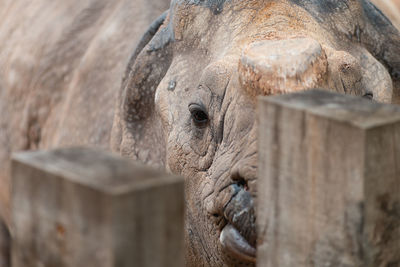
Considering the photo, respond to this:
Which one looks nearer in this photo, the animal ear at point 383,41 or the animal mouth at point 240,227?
the animal mouth at point 240,227

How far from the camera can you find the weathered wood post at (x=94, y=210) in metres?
1.15

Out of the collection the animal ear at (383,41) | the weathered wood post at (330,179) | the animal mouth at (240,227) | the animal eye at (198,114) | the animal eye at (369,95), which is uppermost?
the animal ear at (383,41)

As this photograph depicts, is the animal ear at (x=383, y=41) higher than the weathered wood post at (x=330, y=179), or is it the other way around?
the animal ear at (x=383, y=41)

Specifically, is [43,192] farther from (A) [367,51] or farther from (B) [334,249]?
(A) [367,51]

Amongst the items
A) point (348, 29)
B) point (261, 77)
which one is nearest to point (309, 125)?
point (261, 77)

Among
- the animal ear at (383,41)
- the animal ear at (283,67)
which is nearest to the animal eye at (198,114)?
the animal ear at (283,67)

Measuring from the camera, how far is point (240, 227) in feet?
6.31

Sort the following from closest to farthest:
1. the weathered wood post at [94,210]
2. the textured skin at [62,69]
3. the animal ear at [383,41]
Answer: the weathered wood post at [94,210] < the animal ear at [383,41] < the textured skin at [62,69]

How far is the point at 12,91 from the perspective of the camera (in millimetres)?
3820

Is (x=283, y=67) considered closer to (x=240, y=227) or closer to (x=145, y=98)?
(x=240, y=227)

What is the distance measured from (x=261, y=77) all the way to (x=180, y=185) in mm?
732

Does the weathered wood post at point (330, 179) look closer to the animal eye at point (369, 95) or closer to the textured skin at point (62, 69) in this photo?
the animal eye at point (369, 95)

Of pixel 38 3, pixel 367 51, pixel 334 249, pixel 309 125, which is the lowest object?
pixel 334 249

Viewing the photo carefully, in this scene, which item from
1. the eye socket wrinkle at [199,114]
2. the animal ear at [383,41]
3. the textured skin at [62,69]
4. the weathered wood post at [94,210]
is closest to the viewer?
the weathered wood post at [94,210]
